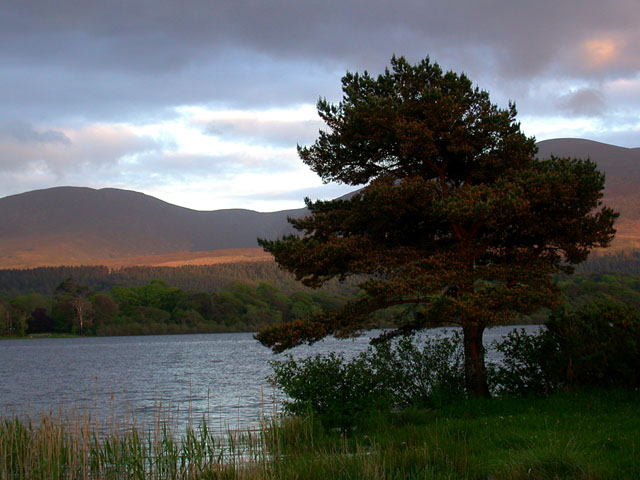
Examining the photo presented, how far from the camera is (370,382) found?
1758 cm

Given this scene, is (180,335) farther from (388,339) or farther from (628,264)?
(388,339)

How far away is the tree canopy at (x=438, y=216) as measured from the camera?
57.2 feet

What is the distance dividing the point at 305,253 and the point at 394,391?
4.84 meters

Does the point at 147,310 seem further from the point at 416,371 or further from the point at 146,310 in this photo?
the point at 416,371

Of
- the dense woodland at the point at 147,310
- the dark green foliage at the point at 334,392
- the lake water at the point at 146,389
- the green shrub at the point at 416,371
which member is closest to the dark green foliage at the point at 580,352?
the green shrub at the point at 416,371

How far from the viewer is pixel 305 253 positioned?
18.5 m

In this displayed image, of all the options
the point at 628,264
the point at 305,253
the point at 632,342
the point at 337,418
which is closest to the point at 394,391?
the point at 337,418

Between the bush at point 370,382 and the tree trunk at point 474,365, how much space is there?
0.46m

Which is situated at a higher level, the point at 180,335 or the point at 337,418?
the point at 337,418

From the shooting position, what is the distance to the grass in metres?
9.86

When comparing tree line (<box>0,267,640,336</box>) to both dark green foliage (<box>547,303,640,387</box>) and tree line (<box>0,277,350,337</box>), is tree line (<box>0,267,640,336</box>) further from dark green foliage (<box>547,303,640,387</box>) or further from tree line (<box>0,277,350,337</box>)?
dark green foliage (<box>547,303,640,387</box>)

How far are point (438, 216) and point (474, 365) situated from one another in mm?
4401

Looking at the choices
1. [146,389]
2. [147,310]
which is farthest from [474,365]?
[147,310]

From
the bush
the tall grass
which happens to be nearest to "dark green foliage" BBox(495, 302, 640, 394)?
the bush
